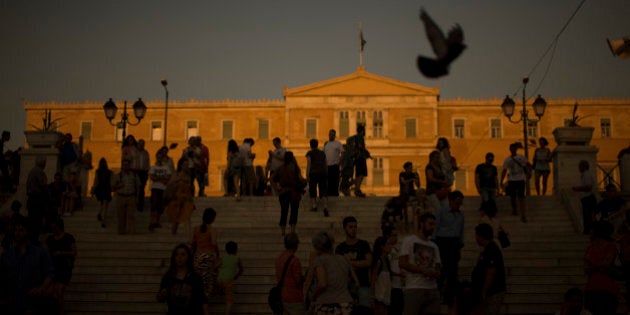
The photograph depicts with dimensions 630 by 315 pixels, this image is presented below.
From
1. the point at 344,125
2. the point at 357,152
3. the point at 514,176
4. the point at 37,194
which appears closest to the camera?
the point at 37,194

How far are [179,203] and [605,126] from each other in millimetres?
44519

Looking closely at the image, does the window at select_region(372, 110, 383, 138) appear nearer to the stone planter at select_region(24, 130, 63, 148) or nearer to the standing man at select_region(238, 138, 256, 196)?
the standing man at select_region(238, 138, 256, 196)

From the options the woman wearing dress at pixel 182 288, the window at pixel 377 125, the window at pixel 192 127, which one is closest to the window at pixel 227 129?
the window at pixel 192 127

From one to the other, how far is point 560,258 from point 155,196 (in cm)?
714

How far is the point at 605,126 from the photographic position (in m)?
53.5

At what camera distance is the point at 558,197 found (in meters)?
16.7

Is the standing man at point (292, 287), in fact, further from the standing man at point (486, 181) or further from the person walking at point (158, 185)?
the standing man at point (486, 181)

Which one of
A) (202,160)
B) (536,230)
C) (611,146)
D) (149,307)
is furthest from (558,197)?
(611,146)

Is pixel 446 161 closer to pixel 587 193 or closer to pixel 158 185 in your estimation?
pixel 587 193

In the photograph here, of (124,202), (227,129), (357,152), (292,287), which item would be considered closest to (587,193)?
(357,152)

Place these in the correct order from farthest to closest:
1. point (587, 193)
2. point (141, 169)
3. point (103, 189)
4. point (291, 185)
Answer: point (141, 169) < point (587, 193) < point (103, 189) < point (291, 185)

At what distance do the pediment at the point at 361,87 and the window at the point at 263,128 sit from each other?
89.0 inches

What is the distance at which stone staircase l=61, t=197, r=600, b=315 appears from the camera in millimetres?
11664

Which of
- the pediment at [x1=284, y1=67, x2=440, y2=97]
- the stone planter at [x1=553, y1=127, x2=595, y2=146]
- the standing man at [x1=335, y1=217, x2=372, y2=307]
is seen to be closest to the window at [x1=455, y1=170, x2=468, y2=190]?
the pediment at [x1=284, y1=67, x2=440, y2=97]
